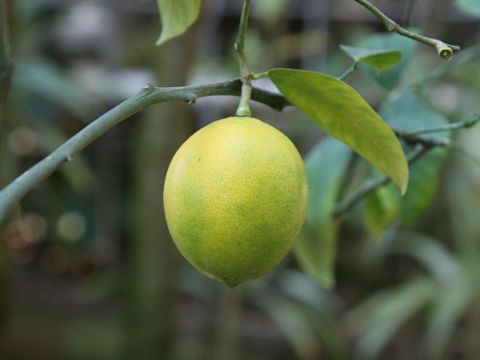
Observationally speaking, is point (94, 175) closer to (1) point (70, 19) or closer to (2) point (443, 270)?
(1) point (70, 19)

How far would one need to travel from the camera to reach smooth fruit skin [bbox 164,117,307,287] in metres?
0.39

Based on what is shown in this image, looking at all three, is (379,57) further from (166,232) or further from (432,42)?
(166,232)

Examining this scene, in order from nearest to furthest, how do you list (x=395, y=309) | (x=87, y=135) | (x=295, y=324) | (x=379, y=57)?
(x=87, y=135)
(x=379, y=57)
(x=395, y=309)
(x=295, y=324)

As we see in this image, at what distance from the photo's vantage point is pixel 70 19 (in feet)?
10.1

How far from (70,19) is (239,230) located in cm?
285

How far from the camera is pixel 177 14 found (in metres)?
0.51

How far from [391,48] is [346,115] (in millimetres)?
236

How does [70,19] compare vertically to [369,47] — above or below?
below

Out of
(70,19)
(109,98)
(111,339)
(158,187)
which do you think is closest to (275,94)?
(158,187)

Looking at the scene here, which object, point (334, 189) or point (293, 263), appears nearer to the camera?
point (334, 189)

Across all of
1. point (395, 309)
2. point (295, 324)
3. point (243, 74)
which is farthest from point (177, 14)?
point (295, 324)

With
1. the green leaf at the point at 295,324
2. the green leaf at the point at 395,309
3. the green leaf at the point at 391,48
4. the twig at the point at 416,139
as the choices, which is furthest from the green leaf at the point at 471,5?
the green leaf at the point at 295,324

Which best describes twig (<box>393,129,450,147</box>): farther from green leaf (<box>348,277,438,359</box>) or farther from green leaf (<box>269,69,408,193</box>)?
green leaf (<box>348,277,438,359</box>)

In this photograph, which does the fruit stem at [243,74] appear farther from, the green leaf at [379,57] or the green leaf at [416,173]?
the green leaf at [416,173]
